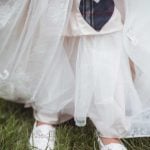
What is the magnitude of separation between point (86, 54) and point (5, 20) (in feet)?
0.88

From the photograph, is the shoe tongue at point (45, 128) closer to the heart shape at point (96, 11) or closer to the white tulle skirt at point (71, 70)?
the white tulle skirt at point (71, 70)

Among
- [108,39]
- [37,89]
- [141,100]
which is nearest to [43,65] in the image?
[37,89]

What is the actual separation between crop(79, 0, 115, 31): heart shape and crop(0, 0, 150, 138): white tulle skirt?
0.05 m

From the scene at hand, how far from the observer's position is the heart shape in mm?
1575

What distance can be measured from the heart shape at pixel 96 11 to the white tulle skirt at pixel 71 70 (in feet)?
0.16

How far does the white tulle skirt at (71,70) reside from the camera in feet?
5.28

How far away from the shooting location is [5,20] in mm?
1643

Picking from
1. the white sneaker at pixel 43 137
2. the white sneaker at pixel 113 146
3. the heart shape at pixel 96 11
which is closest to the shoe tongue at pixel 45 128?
the white sneaker at pixel 43 137

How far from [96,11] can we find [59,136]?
433mm

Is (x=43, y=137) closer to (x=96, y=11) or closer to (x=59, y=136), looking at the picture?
(x=59, y=136)

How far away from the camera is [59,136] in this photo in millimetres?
1739

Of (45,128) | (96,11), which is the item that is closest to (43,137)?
(45,128)

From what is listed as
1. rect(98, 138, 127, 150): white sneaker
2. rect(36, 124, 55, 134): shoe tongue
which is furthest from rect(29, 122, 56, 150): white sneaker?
rect(98, 138, 127, 150): white sneaker

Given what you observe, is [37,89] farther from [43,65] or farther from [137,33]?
[137,33]
